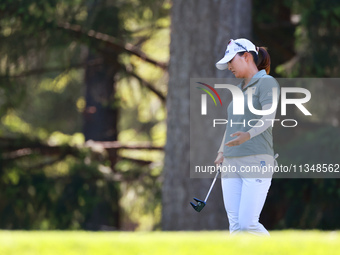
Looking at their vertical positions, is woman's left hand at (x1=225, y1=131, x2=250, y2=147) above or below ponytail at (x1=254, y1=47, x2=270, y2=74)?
below

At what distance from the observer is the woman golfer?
4.83 meters

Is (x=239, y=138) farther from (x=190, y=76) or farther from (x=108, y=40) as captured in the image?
(x=108, y=40)

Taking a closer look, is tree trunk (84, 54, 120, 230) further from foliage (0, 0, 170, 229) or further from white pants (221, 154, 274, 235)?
white pants (221, 154, 274, 235)

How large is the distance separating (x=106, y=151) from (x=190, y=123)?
343 cm

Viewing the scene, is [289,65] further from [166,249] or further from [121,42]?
[166,249]

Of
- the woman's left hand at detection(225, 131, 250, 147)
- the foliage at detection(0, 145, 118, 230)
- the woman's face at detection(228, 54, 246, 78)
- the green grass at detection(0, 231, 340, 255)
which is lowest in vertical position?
the foliage at detection(0, 145, 118, 230)

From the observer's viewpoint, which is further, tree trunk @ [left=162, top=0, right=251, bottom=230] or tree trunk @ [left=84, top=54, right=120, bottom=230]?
tree trunk @ [left=84, top=54, right=120, bottom=230]

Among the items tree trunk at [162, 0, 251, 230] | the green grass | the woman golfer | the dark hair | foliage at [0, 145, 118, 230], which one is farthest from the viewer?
foliage at [0, 145, 118, 230]

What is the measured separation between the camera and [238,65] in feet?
16.2

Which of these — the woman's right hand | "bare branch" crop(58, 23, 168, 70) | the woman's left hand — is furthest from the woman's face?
"bare branch" crop(58, 23, 168, 70)

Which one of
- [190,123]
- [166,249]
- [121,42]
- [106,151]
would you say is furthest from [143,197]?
[166,249]

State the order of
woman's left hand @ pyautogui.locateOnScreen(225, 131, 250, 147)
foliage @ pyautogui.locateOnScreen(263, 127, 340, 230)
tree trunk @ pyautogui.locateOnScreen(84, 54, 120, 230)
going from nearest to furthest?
woman's left hand @ pyautogui.locateOnScreen(225, 131, 250, 147) → foliage @ pyautogui.locateOnScreen(263, 127, 340, 230) → tree trunk @ pyautogui.locateOnScreen(84, 54, 120, 230)

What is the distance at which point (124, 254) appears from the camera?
3.82 metres

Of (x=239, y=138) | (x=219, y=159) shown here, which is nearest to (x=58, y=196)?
(x=219, y=159)
